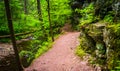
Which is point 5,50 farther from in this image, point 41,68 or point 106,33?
point 106,33

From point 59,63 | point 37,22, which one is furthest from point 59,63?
point 37,22

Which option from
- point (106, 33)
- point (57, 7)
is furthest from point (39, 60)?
point (57, 7)

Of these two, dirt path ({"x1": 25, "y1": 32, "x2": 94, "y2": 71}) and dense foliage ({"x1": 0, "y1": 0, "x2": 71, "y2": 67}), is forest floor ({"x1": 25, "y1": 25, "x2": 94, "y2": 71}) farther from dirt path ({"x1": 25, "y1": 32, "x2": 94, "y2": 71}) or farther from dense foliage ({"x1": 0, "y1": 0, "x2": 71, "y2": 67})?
dense foliage ({"x1": 0, "y1": 0, "x2": 71, "y2": 67})

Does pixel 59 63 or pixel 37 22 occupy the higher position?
pixel 37 22

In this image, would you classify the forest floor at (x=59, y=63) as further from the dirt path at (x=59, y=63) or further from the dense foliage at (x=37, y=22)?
the dense foliage at (x=37, y=22)

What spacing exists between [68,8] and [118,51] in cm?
2187

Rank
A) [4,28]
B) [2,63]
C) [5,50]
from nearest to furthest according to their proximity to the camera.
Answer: [2,63] < [5,50] < [4,28]

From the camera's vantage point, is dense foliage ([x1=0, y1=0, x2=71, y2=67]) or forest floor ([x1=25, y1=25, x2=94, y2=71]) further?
dense foliage ([x1=0, y1=0, x2=71, y2=67])

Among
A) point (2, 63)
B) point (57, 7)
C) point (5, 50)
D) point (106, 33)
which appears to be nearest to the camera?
point (106, 33)

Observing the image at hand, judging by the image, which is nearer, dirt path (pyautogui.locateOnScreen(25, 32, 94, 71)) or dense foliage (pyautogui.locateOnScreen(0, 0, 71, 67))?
dirt path (pyautogui.locateOnScreen(25, 32, 94, 71))

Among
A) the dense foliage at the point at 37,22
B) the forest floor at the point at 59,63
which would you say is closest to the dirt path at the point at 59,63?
the forest floor at the point at 59,63

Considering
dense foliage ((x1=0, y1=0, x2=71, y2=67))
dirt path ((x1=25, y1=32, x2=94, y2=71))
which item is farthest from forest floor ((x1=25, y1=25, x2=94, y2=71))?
dense foliage ((x1=0, y1=0, x2=71, y2=67))

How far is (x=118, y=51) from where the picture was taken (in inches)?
324

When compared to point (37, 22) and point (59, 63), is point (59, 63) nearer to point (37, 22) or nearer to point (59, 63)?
point (59, 63)
